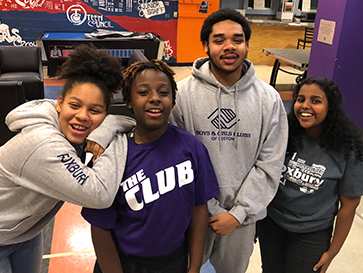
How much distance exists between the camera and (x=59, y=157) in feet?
3.21

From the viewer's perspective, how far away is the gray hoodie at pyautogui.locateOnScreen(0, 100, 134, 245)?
973 mm

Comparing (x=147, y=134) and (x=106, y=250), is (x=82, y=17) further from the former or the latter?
(x=106, y=250)

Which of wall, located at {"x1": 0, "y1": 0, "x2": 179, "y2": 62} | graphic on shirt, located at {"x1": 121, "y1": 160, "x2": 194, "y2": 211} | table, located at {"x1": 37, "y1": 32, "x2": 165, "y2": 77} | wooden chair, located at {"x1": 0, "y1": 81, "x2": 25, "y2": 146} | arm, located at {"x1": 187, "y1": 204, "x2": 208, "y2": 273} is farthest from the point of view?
wall, located at {"x1": 0, "y1": 0, "x2": 179, "y2": 62}

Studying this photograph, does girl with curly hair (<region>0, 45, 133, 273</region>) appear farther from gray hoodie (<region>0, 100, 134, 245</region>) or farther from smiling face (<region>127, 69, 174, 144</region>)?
smiling face (<region>127, 69, 174, 144</region>)

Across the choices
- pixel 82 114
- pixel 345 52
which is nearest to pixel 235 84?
pixel 82 114

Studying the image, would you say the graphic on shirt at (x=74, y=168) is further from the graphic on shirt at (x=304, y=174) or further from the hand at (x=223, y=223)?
the graphic on shirt at (x=304, y=174)

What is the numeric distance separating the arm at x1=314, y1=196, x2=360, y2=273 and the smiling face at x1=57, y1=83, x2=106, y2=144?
1.10 metres

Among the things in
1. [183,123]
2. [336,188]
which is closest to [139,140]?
[183,123]

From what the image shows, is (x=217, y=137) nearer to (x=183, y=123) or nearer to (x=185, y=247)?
(x=183, y=123)

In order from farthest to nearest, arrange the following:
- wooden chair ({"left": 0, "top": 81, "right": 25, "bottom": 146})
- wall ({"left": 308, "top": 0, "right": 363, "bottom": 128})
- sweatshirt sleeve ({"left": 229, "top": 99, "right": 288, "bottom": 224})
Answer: wall ({"left": 308, "top": 0, "right": 363, "bottom": 128}), wooden chair ({"left": 0, "top": 81, "right": 25, "bottom": 146}), sweatshirt sleeve ({"left": 229, "top": 99, "right": 288, "bottom": 224})

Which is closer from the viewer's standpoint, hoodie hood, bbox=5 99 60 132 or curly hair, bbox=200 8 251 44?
hoodie hood, bbox=5 99 60 132

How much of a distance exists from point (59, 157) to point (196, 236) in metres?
0.59

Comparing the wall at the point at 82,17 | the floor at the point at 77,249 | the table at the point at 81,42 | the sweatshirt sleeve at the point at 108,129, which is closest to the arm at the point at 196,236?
the sweatshirt sleeve at the point at 108,129

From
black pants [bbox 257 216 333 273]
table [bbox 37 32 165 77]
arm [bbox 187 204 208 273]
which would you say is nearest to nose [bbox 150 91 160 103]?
arm [bbox 187 204 208 273]
